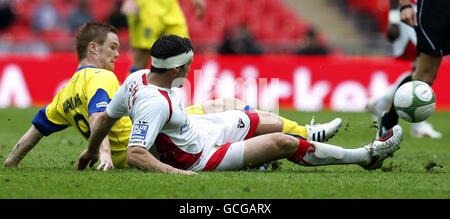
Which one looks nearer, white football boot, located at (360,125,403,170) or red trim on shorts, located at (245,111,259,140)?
white football boot, located at (360,125,403,170)

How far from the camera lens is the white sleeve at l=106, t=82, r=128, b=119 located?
17.7 ft

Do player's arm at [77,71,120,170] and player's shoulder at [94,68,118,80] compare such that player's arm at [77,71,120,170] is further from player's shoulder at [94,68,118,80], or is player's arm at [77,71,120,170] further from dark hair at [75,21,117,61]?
dark hair at [75,21,117,61]

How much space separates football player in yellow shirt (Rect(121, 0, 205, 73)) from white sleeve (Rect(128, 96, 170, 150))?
456 cm

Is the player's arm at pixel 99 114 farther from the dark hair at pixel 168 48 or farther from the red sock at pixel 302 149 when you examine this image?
the red sock at pixel 302 149

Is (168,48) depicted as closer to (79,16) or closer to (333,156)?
(333,156)

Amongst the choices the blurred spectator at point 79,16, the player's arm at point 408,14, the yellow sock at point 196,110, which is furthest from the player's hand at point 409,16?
the blurred spectator at point 79,16

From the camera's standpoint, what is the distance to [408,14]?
705 cm

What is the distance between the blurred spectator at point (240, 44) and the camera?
1680 centimetres

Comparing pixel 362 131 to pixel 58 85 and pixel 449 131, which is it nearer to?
pixel 449 131

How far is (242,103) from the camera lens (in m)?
6.39

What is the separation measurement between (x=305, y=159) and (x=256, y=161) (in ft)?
1.24

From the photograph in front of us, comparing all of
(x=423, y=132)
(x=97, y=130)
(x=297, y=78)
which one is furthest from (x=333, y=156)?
(x=297, y=78)

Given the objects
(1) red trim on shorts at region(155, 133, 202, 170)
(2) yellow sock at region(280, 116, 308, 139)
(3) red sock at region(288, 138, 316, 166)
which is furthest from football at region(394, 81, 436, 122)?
(1) red trim on shorts at region(155, 133, 202, 170)
